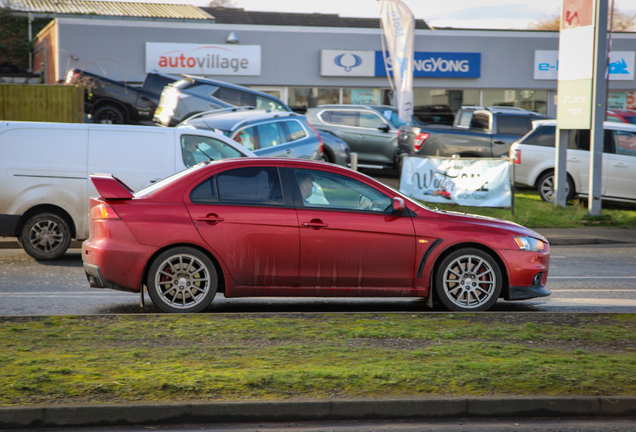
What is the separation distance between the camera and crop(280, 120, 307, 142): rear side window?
1476cm

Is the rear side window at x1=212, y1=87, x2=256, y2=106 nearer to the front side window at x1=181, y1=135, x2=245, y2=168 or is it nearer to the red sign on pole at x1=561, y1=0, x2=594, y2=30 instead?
the red sign on pole at x1=561, y1=0, x2=594, y2=30

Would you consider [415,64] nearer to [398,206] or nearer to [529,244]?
[529,244]

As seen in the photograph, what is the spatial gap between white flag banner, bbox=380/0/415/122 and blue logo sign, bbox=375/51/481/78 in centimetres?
Answer: 928

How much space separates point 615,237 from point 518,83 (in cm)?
1992

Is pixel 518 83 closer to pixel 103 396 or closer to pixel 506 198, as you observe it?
pixel 506 198

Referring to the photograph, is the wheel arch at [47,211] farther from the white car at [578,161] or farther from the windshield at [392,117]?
the windshield at [392,117]

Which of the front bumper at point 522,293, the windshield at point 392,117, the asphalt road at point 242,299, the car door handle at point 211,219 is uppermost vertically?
the windshield at point 392,117

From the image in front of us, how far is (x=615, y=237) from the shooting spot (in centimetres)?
1388

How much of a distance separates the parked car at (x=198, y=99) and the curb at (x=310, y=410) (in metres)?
14.3

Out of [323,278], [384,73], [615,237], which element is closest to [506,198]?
[615,237]

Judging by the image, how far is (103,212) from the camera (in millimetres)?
6875

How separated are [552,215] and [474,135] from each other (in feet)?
10.9

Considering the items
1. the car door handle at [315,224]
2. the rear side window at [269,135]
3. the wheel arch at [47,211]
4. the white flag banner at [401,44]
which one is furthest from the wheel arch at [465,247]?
the white flag banner at [401,44]

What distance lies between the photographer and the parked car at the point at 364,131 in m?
19.3
